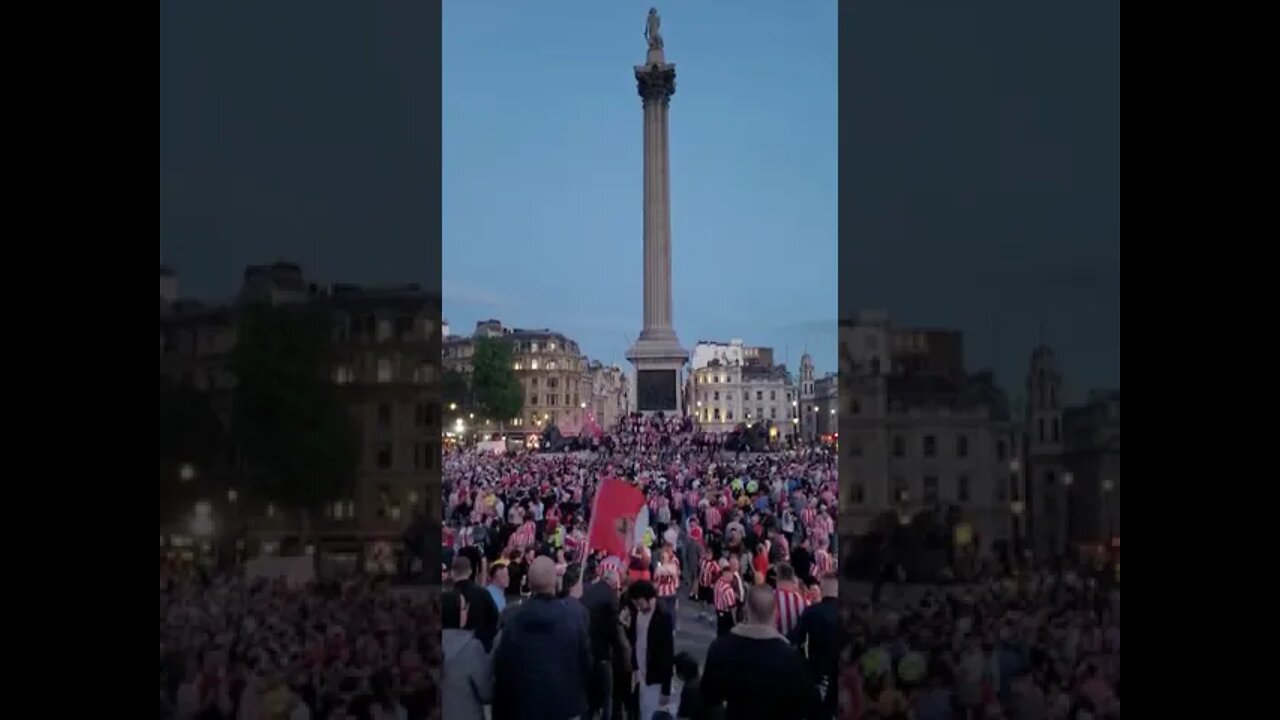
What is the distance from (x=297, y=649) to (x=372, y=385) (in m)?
1.62

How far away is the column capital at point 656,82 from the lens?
A: 61.6 m

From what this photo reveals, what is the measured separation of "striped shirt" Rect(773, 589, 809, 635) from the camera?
9406mm

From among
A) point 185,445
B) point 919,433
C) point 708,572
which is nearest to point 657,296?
point 708,572

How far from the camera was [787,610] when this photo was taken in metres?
9.43

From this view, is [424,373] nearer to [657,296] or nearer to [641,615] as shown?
[641,615]

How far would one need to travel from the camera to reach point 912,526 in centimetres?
809

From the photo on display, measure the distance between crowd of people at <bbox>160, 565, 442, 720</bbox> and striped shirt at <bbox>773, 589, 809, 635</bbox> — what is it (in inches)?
113

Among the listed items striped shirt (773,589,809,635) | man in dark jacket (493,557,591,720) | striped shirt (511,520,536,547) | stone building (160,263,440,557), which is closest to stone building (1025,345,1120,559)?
striped shirt (773,589,809,635)

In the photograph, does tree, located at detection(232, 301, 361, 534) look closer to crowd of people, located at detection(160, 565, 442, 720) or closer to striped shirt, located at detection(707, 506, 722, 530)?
crowd of people, located at detection(160, 565, 442, 720)

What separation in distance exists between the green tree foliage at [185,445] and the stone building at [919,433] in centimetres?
375

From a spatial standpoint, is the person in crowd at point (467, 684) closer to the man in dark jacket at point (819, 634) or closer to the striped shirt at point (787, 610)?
the man in dark jacket at point (819, 634)
